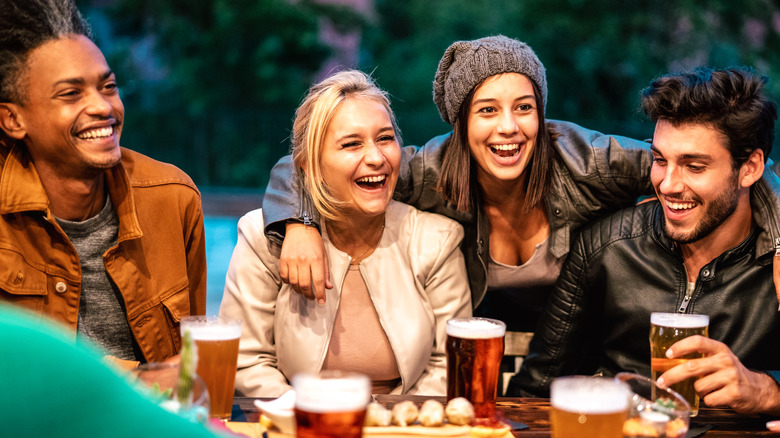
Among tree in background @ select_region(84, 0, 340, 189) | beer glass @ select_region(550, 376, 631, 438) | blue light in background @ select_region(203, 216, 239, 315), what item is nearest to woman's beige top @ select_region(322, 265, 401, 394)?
beer glass @ select_region(550, 376, 631, 438)

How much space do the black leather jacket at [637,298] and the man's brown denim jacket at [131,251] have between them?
45.7 inches

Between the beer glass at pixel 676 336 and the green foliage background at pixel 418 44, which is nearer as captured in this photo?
the beer glass at pixel 676 336

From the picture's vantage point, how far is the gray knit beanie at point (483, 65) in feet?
8.63

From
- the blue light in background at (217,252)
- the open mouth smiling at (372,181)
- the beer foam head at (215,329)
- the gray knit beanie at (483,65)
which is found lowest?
the blue light in background at (217,252)

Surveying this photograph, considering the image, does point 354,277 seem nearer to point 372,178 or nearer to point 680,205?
point 372,178

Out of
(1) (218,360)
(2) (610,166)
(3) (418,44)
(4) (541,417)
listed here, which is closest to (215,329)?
(1) (218,360)

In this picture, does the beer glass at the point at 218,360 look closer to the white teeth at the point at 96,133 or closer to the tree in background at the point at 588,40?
the white teeth at the point at 96,133

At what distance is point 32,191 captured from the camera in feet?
7.31

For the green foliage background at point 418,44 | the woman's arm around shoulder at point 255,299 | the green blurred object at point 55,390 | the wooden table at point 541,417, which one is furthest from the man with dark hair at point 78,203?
the green foliage background at point 418,44

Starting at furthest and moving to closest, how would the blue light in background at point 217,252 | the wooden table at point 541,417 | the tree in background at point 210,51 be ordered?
the tree in background at point 210,51
the blue light in background at point 217,252
the wooden table at point 541,417

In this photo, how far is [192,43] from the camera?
17.0 metres

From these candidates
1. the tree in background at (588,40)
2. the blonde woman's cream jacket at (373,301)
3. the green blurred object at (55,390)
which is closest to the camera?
the green blurred object at (55,390)

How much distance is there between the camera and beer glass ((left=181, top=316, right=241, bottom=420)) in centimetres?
156

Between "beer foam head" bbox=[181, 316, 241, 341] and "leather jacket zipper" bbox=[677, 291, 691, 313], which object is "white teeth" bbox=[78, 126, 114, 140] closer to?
"beer foam head" bbox=[181, 316, 241, 341]
